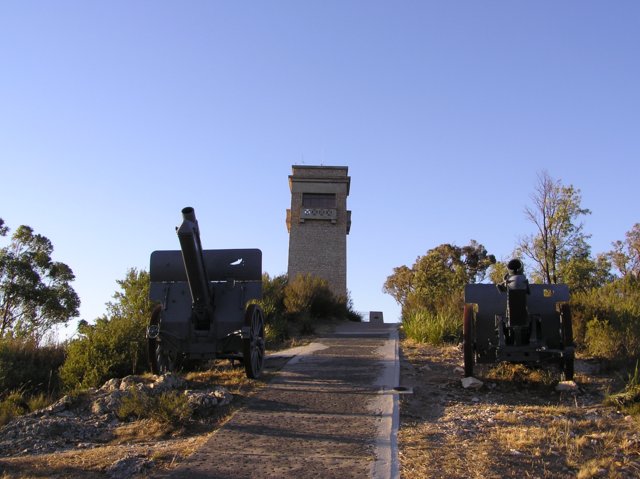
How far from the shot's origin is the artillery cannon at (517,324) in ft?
26.4

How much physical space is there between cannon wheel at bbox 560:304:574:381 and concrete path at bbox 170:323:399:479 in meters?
2.21

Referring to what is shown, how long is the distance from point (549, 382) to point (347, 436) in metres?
3.79

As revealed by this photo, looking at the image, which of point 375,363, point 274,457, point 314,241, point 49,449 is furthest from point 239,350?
point 314,241

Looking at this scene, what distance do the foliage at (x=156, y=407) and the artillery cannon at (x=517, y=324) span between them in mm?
3852

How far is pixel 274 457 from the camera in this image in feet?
16.3

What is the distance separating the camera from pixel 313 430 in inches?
228

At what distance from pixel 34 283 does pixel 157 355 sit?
63.9 ft

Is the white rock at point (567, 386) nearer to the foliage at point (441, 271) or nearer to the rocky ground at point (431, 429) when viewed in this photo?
the rocky ground at point (431, 429)

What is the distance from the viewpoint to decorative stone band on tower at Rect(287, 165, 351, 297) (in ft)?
128

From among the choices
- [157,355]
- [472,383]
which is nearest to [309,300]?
[157,355]

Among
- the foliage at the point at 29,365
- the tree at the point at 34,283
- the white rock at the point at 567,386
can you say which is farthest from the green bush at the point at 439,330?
the tree at the point at 34,283

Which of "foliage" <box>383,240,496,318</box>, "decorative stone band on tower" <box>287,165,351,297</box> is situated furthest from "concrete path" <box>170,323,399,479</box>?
"decorative stone band on tower" <box>287,165,351,297</box>

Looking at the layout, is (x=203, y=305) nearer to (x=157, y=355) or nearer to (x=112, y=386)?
(x=157, y=355)

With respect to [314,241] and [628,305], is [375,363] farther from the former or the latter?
[314,241]
